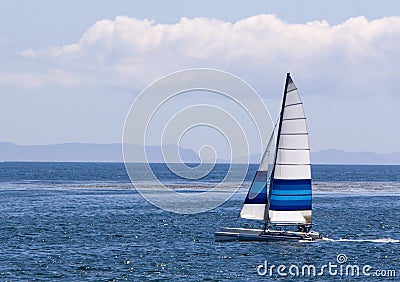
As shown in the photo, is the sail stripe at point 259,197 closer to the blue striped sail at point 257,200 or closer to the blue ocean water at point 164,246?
the blue striped sail at point 257,200

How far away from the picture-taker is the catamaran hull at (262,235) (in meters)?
62.3

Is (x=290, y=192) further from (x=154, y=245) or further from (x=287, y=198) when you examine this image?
(x=154, y=245)

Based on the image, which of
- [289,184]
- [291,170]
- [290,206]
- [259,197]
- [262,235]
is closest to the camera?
[262,235]

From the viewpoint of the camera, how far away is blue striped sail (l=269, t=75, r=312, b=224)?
62.5m

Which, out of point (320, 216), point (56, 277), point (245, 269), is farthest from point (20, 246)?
point (320, 216)

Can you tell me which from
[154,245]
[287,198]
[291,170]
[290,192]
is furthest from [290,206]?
[154,245]

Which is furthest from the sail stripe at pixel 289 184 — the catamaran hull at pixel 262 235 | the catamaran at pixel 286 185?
the catamaran hull at pixel 262 235

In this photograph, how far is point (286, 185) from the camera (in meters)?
64.1

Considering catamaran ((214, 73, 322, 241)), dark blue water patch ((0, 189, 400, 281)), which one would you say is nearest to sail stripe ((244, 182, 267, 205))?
catamaran ((214, 73, 322, 241))

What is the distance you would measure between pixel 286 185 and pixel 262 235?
4.48m

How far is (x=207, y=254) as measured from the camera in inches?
2301

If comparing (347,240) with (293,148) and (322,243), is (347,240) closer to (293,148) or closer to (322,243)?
(322,243)

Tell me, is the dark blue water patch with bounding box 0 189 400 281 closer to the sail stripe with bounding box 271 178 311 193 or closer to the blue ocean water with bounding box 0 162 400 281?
the blue ocean water with bounding box 0 162 400 281

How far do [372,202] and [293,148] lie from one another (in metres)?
54.8
